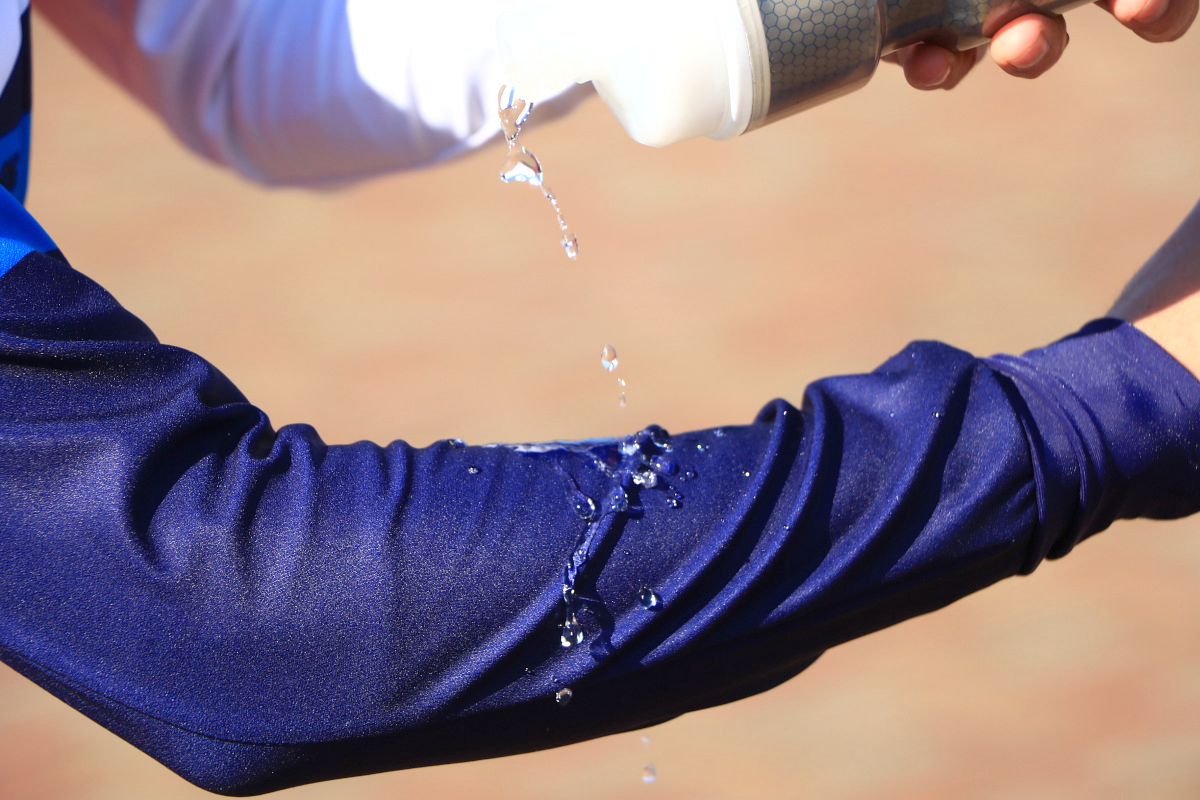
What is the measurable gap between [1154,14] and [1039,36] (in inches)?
3.7

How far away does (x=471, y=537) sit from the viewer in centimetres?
80

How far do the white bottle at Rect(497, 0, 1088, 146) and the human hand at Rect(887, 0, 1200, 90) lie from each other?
84 millimetres

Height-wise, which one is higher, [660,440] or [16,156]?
[16,156]

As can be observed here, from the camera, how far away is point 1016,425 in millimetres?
834

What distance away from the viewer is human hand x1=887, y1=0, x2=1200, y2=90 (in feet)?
3.02

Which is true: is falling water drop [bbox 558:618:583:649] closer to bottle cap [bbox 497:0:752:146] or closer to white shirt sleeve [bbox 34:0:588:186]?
bottle cap [bbox 497:0:752:146]

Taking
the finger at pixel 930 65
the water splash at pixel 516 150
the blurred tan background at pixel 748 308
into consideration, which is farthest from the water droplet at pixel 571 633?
the blurred tan background at pixel 748 308

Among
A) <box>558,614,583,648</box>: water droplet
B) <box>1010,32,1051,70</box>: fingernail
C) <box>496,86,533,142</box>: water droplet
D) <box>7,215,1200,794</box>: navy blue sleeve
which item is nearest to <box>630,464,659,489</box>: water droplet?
<box>7,215,1200,794</box>: navy blue sleeve

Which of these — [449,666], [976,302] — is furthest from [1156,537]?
[449,666]

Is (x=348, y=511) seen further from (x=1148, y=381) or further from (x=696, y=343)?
(x=696, y=343)

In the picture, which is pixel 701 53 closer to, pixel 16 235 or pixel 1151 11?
pixel 1151 11

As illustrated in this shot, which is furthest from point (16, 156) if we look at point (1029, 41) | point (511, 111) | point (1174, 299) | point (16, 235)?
point (1174, 299)

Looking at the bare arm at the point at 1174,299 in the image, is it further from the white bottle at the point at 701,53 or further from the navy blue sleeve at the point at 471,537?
the white bottle at the point at 701,53

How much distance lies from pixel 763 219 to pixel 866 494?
2.86 meters
